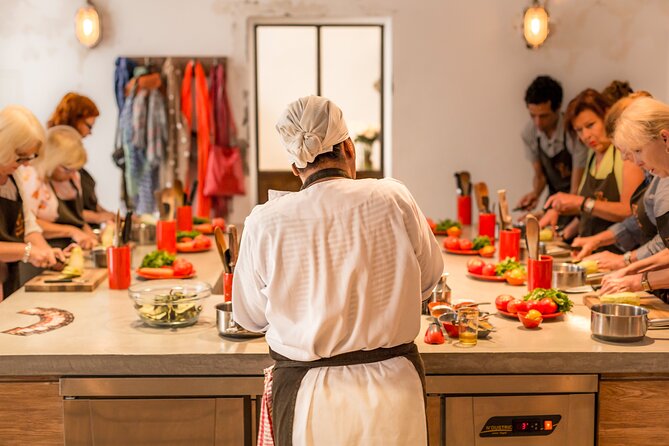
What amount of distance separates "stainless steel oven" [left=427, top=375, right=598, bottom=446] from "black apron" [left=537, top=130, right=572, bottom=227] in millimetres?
4320

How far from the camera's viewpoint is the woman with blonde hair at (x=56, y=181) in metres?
4.63

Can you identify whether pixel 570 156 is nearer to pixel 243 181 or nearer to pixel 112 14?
pixel 243 181

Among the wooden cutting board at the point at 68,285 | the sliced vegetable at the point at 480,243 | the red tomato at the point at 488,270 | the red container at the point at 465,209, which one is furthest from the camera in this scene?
the red container at the point at 465,209

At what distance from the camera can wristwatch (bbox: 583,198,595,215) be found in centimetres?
465

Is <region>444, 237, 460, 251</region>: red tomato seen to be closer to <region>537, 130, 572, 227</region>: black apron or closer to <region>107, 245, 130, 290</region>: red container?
<region>107, 245, 130, 290</region>: red container

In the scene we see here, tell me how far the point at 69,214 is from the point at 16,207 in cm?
95

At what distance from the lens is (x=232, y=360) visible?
2.67 metres

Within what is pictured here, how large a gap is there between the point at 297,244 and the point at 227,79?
5268mm

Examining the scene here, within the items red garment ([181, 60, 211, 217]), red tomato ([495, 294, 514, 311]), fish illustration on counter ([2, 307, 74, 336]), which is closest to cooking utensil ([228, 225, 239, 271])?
fish illustration on counter ([2, 307, 74, 336])

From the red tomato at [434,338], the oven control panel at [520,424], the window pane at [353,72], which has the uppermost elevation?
the window pane at [353,72]

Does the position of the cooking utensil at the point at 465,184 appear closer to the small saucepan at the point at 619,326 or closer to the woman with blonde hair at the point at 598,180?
the woman with blonde hair at the point at 598,180

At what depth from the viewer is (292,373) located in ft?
7.54

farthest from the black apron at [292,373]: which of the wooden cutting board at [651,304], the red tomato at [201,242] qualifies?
the red tomato at [201,242]

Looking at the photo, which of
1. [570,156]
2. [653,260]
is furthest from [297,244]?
[570,156]
